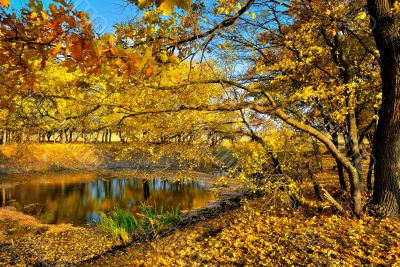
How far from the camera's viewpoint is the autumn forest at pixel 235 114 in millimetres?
3303

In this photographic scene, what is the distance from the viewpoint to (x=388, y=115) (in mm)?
6828

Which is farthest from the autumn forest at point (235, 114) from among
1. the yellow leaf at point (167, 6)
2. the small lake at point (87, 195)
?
the small lake at point (87, 195)

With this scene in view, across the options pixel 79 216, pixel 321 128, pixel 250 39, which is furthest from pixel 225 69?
pixel 79 216

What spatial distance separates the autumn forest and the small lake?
207 cm

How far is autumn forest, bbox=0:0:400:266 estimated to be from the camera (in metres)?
3.30

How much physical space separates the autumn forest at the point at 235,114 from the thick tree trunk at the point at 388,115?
0.03 metres

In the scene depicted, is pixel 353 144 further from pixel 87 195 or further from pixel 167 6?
pixel 87 195

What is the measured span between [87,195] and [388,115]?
62.0ft

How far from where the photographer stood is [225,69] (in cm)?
1058

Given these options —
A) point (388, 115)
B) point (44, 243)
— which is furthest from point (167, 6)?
point (44, 243)

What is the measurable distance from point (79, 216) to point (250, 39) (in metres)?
12.1

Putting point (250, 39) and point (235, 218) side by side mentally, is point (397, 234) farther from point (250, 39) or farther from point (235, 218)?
point (250, 39)

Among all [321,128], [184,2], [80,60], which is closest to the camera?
[184,2]

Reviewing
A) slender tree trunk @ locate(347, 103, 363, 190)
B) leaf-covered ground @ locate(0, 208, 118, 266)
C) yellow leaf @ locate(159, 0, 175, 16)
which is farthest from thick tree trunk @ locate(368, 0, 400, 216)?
leaf-covered ground @ locate(0, 208, 118, 266)
